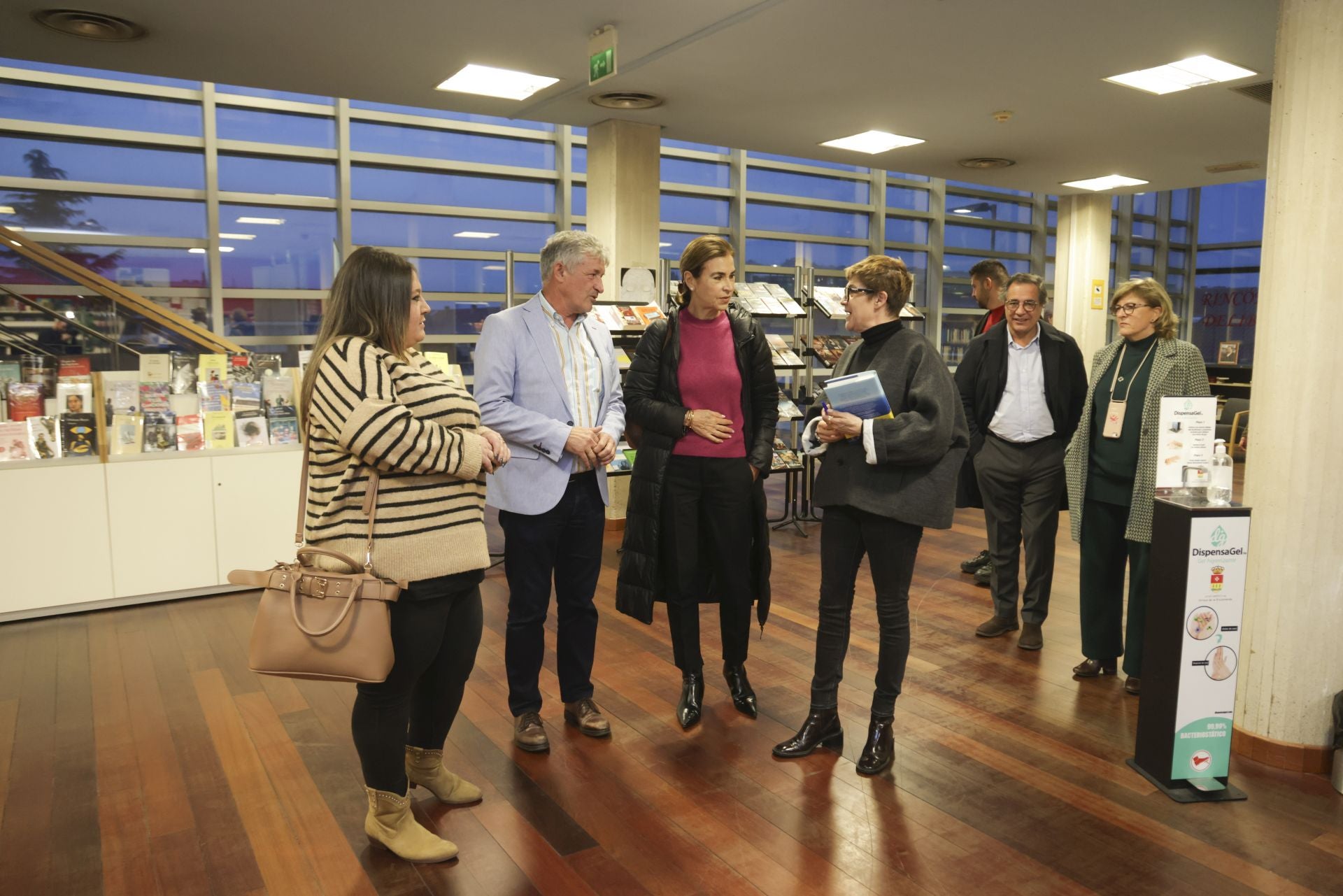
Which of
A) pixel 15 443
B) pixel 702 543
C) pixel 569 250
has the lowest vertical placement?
pixel 702 543

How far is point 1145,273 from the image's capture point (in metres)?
14.4

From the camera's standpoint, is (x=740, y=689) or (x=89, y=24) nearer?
(x=740, y=689)

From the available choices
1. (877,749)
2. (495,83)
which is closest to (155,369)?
(495,83)

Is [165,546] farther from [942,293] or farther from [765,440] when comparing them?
[942,293]

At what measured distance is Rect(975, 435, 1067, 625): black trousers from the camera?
13.8 feet

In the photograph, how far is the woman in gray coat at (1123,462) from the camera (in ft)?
11.5

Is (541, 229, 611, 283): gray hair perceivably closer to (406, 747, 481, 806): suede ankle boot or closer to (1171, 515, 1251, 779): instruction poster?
(406, 747, 481, 806): suede ankle boot

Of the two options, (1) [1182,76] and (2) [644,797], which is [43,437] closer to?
(2) [644,797]

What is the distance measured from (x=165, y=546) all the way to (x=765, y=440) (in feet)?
11.3

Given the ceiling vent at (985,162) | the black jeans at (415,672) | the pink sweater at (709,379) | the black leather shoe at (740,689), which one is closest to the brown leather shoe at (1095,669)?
the black leather shoe at (740,689)

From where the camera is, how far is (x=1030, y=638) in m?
4.23

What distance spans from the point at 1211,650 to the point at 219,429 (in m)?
4.72

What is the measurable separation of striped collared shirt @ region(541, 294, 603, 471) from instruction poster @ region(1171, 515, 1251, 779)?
194cm

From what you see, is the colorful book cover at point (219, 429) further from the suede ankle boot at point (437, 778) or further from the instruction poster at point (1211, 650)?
the instruction poster at point (1211, 650)
